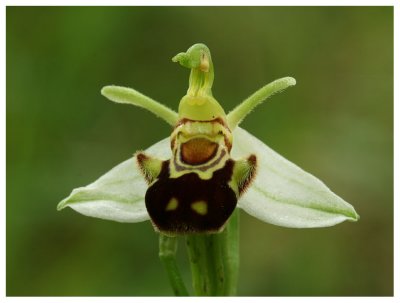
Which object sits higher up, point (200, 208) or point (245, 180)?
point (245, 180)

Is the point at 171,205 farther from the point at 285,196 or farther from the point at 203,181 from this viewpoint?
the point at 285,196

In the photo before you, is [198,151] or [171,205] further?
[198,151]

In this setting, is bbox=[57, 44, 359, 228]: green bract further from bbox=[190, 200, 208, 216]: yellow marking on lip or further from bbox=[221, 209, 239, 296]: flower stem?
bbox=[190, 200, 208, 216]: yellow marking on lip

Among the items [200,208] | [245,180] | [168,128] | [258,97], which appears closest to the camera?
[200,208]

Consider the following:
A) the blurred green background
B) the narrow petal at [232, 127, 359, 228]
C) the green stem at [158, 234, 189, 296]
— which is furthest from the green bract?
the blurred green background

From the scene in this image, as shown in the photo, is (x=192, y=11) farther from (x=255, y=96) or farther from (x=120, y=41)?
(x=255, y=96)

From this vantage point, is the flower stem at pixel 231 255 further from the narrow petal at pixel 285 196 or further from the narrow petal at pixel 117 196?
the narrow petal at pixel 117 196

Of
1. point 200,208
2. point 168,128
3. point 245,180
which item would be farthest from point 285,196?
point 168,128
